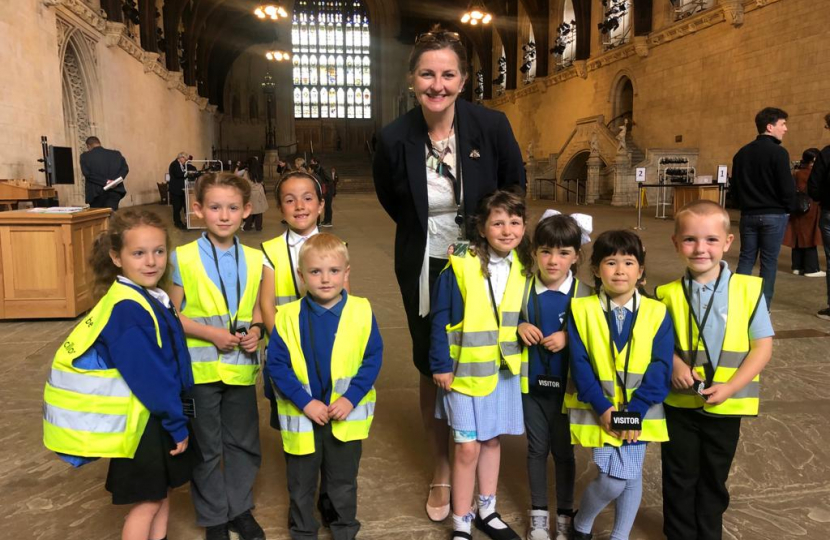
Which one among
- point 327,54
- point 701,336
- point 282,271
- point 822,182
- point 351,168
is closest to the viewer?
point 701,336

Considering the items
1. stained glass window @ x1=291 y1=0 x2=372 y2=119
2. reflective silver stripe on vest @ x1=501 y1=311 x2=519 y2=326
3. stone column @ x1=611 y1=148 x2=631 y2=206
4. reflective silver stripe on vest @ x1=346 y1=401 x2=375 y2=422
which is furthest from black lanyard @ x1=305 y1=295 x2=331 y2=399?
stained glass window @ x1=291 y1=0 x2=372 y2=119

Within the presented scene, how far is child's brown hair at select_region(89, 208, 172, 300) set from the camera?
183 cm

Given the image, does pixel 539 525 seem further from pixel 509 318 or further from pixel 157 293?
pixel 157 293

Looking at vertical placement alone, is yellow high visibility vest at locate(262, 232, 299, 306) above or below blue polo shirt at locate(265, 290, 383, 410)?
above

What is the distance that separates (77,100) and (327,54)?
95.5ft

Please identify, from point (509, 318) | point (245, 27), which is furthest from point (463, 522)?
point (245, 27)

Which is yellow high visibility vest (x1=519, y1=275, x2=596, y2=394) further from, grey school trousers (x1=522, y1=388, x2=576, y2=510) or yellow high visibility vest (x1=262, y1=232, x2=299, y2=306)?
yellow high visibility vest (x1=262, y1=232, x2=299, y2=306)

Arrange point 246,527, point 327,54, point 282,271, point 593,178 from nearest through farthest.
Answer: point 246,527 < point 282,271 < point 593,178 < point 327,54

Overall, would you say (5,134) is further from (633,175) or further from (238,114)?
(238,114)

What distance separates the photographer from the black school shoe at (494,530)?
212cm

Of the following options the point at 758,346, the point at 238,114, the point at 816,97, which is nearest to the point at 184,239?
the point at 758,346

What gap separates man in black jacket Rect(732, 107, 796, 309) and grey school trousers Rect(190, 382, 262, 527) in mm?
4657

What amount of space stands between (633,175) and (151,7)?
56.8ft

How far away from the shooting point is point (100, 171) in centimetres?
891
